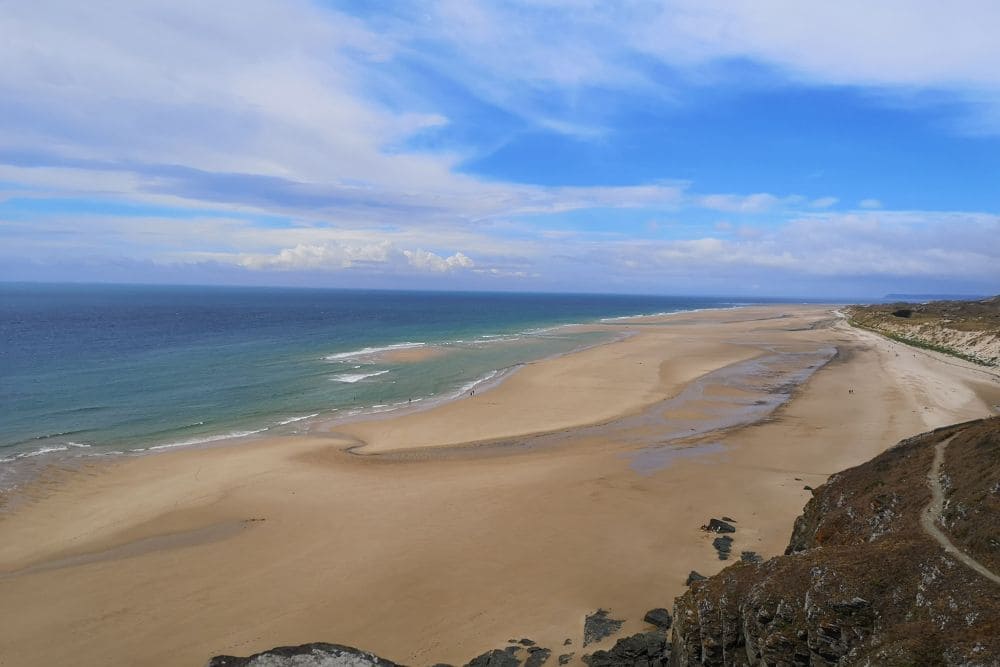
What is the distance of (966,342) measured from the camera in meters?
55.4

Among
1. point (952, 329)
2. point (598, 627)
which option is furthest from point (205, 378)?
point (952, 329)

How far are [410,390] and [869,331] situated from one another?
7400 centimetres

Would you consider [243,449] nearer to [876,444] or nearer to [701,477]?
[701,477]

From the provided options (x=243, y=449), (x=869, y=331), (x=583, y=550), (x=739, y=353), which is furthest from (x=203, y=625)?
(x=869, y=331)

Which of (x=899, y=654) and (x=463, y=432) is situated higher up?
(x=899, y=654)

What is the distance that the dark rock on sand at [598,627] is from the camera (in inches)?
474

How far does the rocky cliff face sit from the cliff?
49.2 metres

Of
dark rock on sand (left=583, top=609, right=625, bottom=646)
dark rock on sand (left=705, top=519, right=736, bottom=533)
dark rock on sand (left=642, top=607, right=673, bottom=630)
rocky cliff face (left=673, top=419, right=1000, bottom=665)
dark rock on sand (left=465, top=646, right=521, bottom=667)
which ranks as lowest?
dark rock on sand (left=465, top=646, right=521, bottom=667)

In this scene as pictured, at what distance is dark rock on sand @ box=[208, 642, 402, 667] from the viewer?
10.5 meters

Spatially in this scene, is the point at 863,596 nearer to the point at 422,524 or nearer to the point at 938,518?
the point at 938,518

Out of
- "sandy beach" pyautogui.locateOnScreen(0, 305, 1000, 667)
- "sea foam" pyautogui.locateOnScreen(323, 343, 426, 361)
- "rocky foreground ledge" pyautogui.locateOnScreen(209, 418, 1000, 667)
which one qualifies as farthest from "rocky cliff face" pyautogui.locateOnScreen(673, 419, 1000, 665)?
"sea foam" pyautogui.locateOnScreen(323, 343, 426, 361)

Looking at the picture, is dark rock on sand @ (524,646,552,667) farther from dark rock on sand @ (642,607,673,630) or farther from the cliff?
the cliff

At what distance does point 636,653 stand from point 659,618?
5.77ft

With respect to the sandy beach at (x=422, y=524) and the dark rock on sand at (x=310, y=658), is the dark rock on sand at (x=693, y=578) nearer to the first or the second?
the sandy beach at (x=422, y=524)
